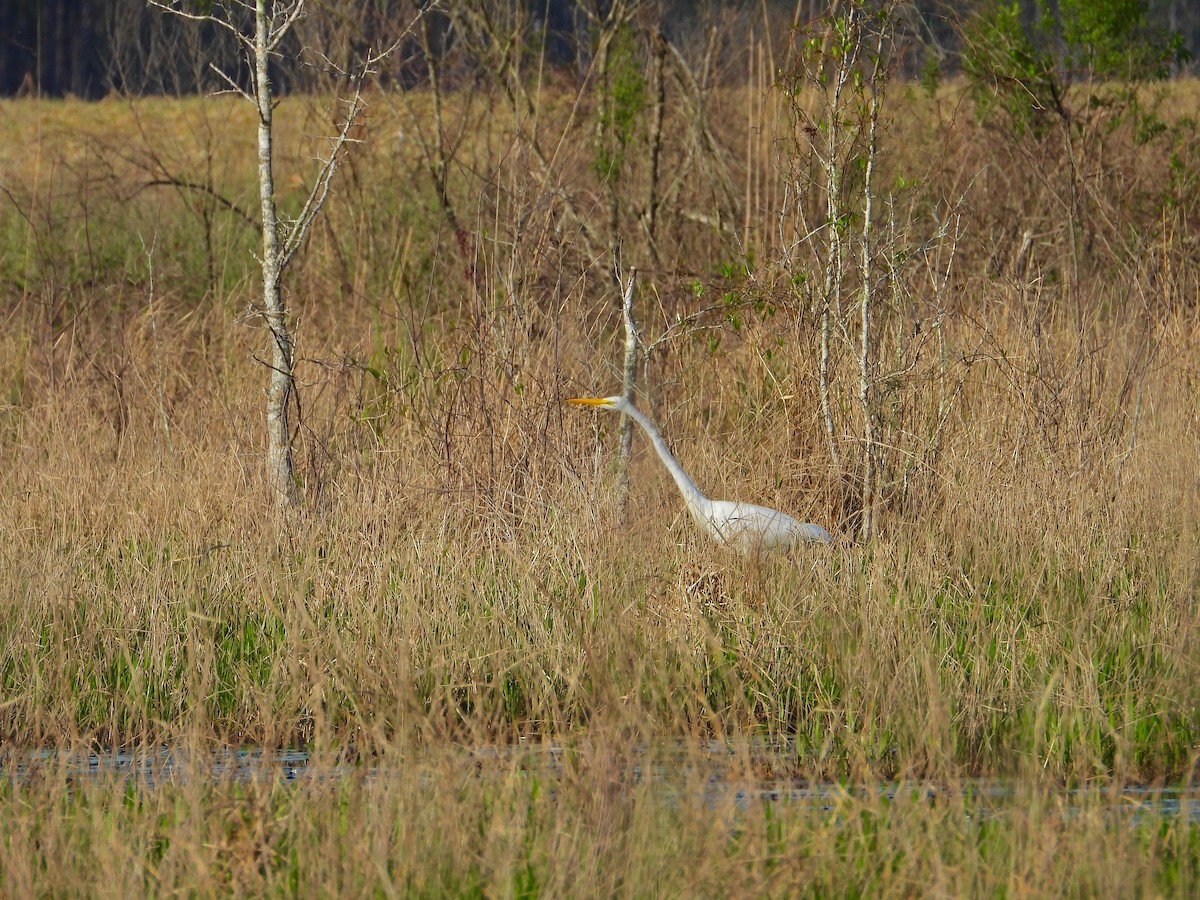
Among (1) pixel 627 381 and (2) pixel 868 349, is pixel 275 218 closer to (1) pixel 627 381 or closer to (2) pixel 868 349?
(1) pixel 627 381

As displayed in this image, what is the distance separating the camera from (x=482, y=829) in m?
3.06

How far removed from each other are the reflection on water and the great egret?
1.21 metres

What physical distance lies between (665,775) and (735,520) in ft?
6.22

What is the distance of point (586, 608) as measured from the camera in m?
4.45

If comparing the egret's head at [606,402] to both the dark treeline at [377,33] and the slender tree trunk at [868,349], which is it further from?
the dark treeline at [377,33]

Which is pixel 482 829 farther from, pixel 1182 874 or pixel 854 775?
pixel 1182 874

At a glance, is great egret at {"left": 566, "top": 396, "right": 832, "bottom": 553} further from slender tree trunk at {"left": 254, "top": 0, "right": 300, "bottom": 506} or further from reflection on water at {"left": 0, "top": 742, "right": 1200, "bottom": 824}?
reflection on water at {"left": 0, "top": 742, "right": 1200, "bottom": 824}

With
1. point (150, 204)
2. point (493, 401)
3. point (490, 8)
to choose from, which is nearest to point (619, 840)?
point (493, 401)

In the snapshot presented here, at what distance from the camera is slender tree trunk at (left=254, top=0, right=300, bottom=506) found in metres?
5.21

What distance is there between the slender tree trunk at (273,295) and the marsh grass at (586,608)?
131 millimetres

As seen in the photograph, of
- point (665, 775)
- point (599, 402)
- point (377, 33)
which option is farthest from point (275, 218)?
point (377, 33)

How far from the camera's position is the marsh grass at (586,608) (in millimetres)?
2887

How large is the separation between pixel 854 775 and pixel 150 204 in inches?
374

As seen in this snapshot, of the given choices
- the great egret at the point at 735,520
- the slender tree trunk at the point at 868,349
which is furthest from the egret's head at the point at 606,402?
the slender tree trunk at the point at 868,349
